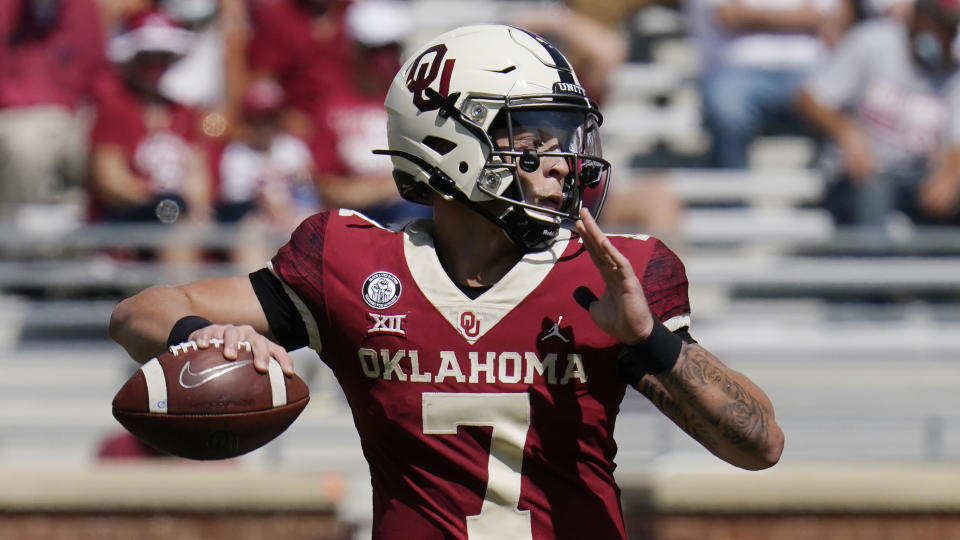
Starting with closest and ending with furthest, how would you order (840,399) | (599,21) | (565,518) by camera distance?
1. (565,518)
2. (840,399)
3. (599,21)

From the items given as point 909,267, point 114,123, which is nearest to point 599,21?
point 909,267

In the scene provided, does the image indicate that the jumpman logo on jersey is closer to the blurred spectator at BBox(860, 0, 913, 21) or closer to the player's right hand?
the player's right hand

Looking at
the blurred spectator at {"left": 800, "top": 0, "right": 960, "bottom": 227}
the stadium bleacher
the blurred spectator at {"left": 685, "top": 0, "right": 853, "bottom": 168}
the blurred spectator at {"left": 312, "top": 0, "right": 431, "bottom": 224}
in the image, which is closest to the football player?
the stadium bleacher

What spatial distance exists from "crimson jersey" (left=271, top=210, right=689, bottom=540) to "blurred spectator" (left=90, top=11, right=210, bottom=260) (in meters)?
3.72

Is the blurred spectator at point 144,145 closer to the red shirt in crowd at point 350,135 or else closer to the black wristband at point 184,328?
the red shirt in crowd at point 350,135

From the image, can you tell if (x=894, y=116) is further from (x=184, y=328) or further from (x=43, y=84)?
(x=184, y=328)

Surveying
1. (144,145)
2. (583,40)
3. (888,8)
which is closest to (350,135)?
(144,145)

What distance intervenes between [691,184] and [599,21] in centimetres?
93

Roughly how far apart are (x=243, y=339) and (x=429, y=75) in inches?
29.1

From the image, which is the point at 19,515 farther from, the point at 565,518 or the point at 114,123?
the point at 565,518

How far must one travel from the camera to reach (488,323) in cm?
310

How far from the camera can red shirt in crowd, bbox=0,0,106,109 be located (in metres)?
7.43

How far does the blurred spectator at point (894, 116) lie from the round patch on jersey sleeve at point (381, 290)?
13.8 feet

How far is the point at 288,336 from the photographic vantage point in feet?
10.8
